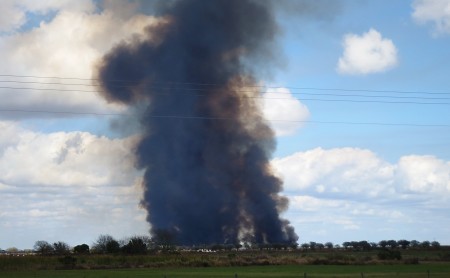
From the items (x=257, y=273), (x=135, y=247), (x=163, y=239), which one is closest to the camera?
(x=257, y=273)

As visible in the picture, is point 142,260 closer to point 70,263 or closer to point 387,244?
point 70,263

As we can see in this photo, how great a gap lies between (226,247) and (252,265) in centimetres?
5650

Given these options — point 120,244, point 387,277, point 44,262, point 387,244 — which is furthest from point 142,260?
point 387,244

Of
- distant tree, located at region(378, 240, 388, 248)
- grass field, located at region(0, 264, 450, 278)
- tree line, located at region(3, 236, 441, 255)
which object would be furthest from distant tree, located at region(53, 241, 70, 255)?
distant tree, located at region(378, 240, 388, 248)

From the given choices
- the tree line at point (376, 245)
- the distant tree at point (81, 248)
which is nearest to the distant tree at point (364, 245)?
the tree line at point (376, 245)

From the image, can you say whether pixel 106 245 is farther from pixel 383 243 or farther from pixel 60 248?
pixel 383 243

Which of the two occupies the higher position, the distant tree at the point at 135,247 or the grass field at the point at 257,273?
the distant tree at the point at 135,247

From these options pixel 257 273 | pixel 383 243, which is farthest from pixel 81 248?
pixel 383 243

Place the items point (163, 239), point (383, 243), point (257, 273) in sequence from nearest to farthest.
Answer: point (257, 273) → point (163, 239) → point (383, 243)

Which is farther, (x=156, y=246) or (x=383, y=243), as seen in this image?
(x=383, y=243)

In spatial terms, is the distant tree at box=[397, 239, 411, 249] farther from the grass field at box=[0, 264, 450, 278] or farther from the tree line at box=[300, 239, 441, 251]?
the grass field at box=[0, 264, 450, 278]

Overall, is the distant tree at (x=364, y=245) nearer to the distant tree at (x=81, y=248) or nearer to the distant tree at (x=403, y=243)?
the distant tree at (x=403, y=243)

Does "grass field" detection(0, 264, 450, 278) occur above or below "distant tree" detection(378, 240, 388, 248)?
below

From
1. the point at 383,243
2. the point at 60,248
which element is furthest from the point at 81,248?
the point at 383,243
